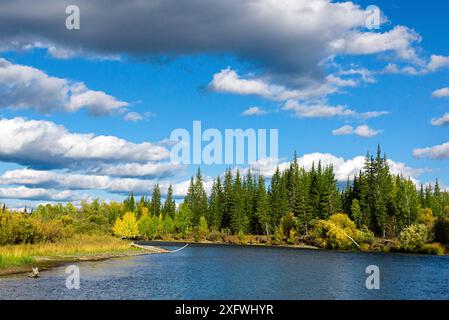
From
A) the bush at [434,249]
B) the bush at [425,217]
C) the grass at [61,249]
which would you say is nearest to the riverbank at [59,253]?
the grass at [61,249]

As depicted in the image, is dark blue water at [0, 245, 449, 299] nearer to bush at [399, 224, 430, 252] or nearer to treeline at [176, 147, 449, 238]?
bush at [399, 224, 430, 252]

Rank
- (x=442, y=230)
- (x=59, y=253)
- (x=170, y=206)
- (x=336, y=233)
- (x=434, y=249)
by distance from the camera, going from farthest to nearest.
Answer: (x=170, y=206) → (x=336, y=233) → (x=442, y=230) → (x=434, y=249) → (x=59, y=253)

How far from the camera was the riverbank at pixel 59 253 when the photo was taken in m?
49.2

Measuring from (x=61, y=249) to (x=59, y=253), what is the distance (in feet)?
5.47

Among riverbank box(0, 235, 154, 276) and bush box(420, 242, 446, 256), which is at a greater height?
riverbank box(0, 235, 154, 276)

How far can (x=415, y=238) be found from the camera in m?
100

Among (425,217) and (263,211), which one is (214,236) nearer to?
(263,211)

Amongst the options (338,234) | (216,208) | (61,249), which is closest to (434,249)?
(338,234)

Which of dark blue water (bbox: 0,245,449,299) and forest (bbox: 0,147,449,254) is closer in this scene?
dark blue water (bbox: 0,245,449,299)

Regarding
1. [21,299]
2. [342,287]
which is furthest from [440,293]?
[21,299]

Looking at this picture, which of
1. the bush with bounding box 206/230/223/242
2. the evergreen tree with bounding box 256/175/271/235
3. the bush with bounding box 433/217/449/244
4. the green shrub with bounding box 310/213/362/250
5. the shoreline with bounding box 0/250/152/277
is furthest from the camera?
the bush with bounding box 206/230/223/242

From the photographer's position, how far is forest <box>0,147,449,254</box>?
337 ft

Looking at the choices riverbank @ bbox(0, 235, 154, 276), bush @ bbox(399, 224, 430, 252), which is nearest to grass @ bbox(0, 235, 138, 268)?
riverbank @ bbox(0, 235, 154, 276)

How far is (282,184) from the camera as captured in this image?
154m
